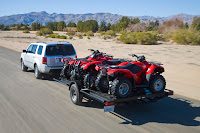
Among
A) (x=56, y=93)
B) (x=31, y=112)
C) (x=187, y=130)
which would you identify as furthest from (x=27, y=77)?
(x=187, y=130)

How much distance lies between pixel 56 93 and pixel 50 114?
7.11 feet

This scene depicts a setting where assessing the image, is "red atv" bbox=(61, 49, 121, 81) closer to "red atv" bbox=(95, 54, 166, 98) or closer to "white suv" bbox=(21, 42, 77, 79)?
"red atv" bbox=(95, 54, 166, 98)

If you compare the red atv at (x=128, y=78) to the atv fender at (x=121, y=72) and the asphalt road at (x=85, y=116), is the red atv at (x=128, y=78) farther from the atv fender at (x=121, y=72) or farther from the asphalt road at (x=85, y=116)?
the asphalt road at (x=85, y=116)

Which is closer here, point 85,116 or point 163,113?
point 85,116

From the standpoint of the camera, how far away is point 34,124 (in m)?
5.27

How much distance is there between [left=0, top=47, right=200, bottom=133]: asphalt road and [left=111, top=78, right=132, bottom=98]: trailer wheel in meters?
0.67

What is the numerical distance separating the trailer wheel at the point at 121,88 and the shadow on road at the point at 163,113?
674mm

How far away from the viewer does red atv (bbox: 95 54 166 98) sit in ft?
18.6

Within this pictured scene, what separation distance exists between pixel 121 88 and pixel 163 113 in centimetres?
155

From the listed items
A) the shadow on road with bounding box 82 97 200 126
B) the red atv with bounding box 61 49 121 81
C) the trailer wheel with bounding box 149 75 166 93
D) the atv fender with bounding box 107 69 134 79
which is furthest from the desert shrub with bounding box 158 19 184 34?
the atv fender with bounding box 107 69 134 79

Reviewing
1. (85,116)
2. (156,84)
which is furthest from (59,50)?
(156,84)

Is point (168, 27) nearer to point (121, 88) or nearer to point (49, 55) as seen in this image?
point (49, 55)

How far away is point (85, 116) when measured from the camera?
584 centimetres

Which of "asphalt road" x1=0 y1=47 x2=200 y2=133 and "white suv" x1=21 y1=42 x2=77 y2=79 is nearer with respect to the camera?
"asphalt road" x1=0 y1=47 x2=200 y2=133
